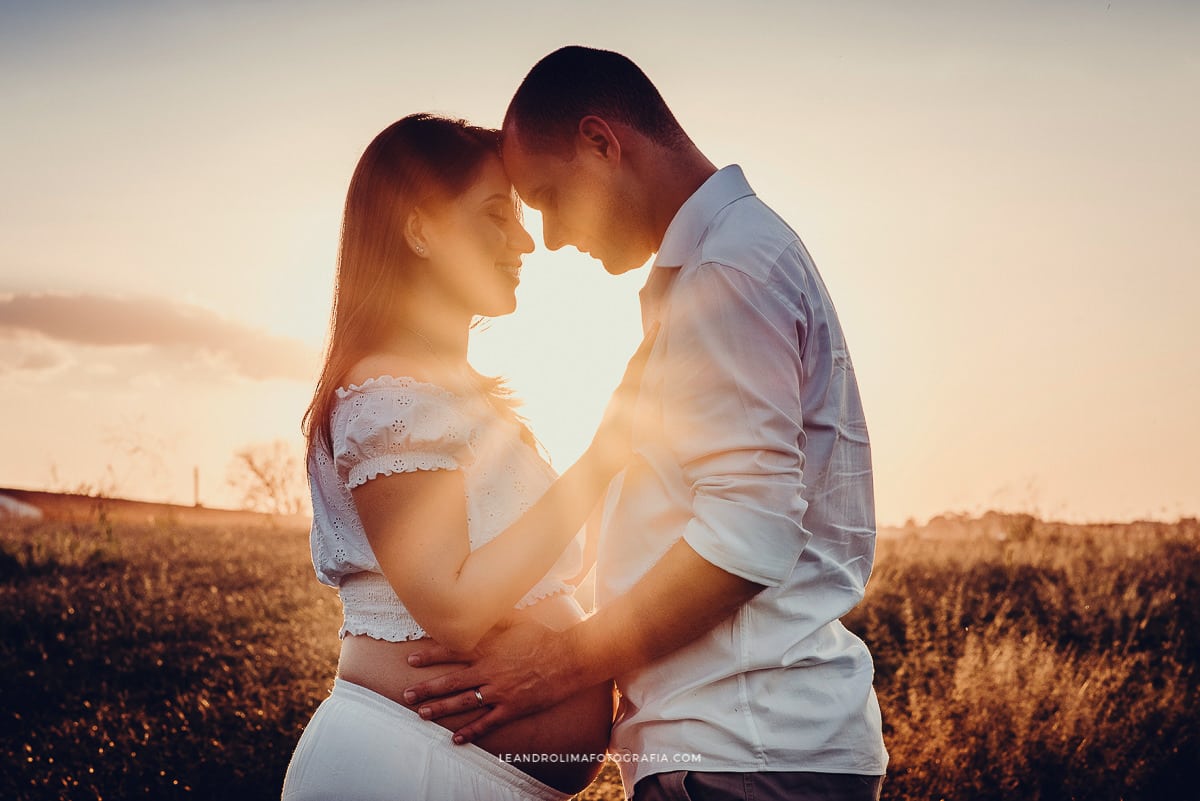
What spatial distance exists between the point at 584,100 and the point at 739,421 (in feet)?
3.63

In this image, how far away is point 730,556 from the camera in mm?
2012

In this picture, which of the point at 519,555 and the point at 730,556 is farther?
the point at 519,555

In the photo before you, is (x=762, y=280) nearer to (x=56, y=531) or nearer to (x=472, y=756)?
(x=472, y=756)

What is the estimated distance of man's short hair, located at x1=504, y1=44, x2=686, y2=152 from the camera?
2.66 metres

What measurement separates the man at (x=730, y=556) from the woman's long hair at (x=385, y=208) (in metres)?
0.75

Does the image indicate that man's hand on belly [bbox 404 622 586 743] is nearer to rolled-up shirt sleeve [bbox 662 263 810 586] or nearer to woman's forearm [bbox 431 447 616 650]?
woman's forearm [bbox 431 447 616 650]

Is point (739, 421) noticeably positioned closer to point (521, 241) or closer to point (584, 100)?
point (584, 100)

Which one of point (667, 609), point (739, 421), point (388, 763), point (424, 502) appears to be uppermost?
point (739, 421)

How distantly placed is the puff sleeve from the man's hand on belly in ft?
1.56

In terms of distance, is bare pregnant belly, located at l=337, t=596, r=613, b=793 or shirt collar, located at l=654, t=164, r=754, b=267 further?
bare pregnant belly, located at l=337, t=596, r=613, b=793

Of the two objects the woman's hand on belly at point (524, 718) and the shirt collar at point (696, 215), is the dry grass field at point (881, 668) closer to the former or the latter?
the woman's hand on belly at point (524, 718)

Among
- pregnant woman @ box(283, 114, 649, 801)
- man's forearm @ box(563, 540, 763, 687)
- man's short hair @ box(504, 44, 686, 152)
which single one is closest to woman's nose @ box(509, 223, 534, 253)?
pregnant woman @ box(283, 114, 649, 801)

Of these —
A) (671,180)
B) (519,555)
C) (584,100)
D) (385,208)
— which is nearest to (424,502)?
(519,555)

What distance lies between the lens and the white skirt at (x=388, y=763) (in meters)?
2.34
